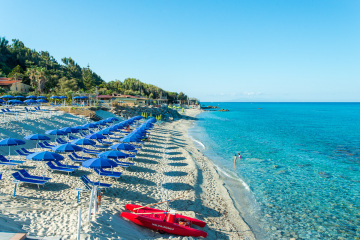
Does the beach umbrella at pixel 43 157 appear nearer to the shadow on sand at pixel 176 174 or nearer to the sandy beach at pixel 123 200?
the sandy beach at pixel 123 200

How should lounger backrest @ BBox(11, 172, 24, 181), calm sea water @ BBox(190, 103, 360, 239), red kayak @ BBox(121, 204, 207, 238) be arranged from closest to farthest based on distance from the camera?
red kayak @ BBox(121, 204, 207, 238) < lounger backrest @ BBox(11, 172, 24, 181) < calm sea water @ BBox(190, 103, 360, 239)

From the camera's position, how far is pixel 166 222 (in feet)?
26.3

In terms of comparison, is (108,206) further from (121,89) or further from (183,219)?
(121,89)

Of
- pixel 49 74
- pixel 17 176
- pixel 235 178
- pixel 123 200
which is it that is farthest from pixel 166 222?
pixel 49 74

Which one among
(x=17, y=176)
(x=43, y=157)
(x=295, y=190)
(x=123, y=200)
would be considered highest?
(x=43, y=157)

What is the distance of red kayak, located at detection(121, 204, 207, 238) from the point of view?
7.96 metres

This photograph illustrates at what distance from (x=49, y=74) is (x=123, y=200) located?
206 ft

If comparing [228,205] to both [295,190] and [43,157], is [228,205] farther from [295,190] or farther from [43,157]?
[43,157]

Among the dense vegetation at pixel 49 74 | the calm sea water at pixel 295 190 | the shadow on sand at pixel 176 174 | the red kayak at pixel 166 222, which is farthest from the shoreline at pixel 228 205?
the dense vegetation at pixel 49 74

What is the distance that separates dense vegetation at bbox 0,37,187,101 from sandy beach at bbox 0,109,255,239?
3698 centimetres

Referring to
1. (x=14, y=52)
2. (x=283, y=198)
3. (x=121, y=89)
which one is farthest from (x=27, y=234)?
(x=14, y=52)

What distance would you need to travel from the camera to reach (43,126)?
22234mm

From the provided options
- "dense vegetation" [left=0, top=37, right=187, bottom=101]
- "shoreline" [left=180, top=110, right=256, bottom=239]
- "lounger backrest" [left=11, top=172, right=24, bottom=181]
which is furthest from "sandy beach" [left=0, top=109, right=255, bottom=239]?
"dense vegetation" [left=0, top=37, right=187, bottom=101]

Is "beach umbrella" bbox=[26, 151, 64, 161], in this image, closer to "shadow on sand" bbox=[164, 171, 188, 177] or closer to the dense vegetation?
"shadow on sand" bbox=[164, 171, 188, 177]
